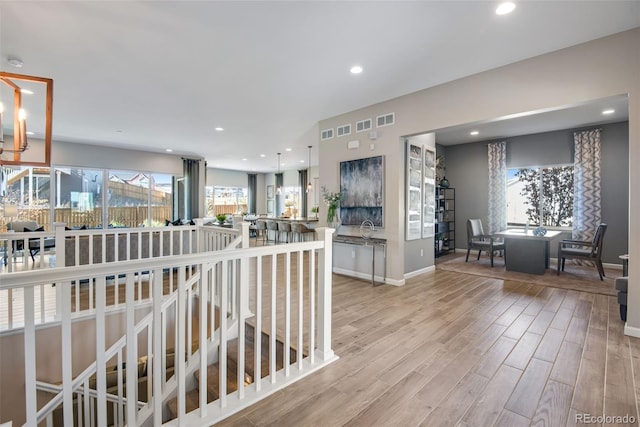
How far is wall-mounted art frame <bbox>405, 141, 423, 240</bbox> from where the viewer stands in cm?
471

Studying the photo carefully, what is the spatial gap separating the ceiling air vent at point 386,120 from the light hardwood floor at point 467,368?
2.70m

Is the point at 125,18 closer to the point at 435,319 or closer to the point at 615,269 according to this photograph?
the point at 435,319

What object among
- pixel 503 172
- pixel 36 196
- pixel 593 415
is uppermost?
pixel 503 172

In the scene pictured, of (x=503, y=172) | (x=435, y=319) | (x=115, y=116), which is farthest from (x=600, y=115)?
(x=115, y=116)

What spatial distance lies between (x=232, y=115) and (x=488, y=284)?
5272 mm

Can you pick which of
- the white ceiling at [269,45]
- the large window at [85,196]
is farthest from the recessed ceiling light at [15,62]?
the large window at [85,196]

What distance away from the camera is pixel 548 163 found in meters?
6.50

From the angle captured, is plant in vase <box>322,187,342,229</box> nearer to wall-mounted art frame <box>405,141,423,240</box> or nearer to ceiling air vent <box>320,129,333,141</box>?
ceiling air vent <box>320,129,333,141</box>

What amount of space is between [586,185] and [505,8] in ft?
17.6

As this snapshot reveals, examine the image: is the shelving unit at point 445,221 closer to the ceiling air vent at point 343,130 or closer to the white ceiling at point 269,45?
the ceiling air vent at point 343,130

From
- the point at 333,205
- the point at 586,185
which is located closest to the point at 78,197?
the point at 333,205

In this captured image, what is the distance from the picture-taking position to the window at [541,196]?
6.43 metres

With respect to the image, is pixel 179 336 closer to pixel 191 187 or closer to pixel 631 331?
pixel 631 331

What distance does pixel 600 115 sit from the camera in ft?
17.2
